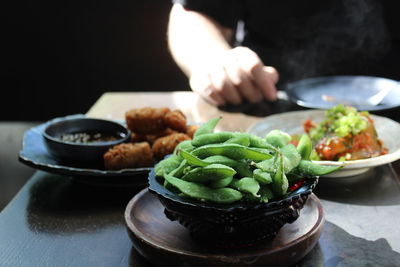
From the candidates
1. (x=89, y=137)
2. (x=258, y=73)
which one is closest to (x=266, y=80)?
(x=258, y=73)

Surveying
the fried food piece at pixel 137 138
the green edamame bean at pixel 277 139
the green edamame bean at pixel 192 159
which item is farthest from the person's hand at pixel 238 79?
the green edamame bean at pixel 192 159

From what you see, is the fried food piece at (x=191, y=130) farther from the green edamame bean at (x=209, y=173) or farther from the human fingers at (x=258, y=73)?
the green edamame bean at (x=209, y=173)

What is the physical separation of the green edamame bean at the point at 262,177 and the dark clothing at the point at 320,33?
2.08 m

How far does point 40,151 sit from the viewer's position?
181cm

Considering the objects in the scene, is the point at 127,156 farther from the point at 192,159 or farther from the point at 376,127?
the point at 376,127

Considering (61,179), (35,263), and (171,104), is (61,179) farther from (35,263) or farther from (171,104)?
(171,104)

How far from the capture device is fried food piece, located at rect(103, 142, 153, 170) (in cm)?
163

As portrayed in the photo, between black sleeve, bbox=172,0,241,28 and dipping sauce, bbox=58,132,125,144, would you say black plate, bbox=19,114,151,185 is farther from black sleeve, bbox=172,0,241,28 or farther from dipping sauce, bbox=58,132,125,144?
black sleeve, bbox=172,0,241,28

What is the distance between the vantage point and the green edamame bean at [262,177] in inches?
43.7

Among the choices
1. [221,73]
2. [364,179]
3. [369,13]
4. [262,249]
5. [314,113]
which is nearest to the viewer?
[262,249]

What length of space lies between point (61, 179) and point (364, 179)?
1.01 meters

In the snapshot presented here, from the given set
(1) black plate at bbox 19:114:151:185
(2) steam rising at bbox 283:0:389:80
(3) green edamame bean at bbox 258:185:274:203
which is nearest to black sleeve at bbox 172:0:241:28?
(2) steam rising at bbox 283:0:389:80

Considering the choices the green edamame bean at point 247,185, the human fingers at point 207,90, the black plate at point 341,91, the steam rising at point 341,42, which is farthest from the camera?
the steam rising at point 341,42

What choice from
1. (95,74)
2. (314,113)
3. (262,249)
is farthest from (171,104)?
(95,74)
